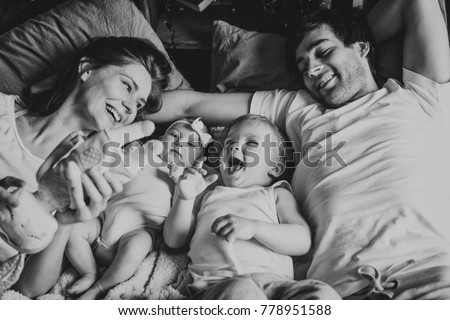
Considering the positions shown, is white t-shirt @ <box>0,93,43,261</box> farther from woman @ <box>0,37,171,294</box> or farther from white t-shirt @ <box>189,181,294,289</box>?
white t-shirt @ <box>189,181,294,289</box>

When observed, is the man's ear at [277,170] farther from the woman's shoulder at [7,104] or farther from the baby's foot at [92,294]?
the woman's shoulder at [7,104]

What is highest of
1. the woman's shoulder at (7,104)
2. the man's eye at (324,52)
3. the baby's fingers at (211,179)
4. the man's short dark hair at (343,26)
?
the man's short dark hair at (343,26)

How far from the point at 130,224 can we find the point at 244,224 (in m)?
0.27

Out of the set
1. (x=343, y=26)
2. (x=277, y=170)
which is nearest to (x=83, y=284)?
(x=277, y=170)

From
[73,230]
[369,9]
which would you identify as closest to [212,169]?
[73,230]

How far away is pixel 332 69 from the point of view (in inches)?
45.1

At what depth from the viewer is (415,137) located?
1.03m

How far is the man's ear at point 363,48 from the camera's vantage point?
1.19 metres

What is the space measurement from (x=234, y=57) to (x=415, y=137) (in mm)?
552

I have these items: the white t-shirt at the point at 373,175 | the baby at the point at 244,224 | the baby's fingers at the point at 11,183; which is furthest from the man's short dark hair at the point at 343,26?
the baby's fingers at the point at 11,183

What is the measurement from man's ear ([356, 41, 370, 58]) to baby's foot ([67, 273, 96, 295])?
0.82 m

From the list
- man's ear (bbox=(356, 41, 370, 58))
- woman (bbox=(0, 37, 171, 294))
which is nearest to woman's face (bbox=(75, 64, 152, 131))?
woman (bbox=(0, 37, 171, 294))

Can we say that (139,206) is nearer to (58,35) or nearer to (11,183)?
(11,183)

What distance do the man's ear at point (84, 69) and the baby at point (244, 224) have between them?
353 millimetres
